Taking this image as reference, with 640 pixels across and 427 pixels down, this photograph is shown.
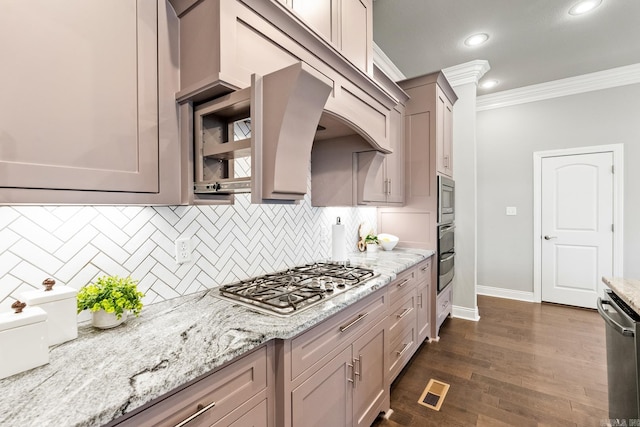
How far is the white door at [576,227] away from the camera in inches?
152

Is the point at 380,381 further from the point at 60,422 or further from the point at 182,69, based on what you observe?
the point at 182,69

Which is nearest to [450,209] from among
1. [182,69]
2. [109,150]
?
[182,69]

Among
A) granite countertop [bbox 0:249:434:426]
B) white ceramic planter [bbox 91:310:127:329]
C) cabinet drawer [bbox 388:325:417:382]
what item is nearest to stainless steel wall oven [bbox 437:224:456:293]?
cabinet drawer [bbox 388:325:417:382]

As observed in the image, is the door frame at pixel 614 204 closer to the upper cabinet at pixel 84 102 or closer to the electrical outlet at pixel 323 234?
the electrical outlet at pixel 323 234

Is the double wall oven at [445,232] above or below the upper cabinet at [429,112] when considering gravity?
below

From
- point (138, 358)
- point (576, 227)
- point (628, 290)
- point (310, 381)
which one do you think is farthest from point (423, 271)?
point (576, 227)

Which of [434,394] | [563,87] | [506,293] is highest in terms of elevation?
[563,87]

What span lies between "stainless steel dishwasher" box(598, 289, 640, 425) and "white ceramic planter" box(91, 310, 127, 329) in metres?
2.12

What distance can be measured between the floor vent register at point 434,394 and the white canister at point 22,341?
2178 millimetres

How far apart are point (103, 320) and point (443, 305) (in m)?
3.20

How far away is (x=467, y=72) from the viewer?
3625 millimetres

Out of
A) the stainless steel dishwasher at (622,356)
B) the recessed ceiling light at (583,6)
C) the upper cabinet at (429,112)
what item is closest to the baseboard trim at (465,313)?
the upper cabinet at (429,112)

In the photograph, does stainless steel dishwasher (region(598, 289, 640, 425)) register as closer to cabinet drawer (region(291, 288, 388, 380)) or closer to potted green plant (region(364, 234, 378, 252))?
cabinet drawer (region(291, 288, 388, 380))

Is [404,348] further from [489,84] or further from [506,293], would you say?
[489,84]
